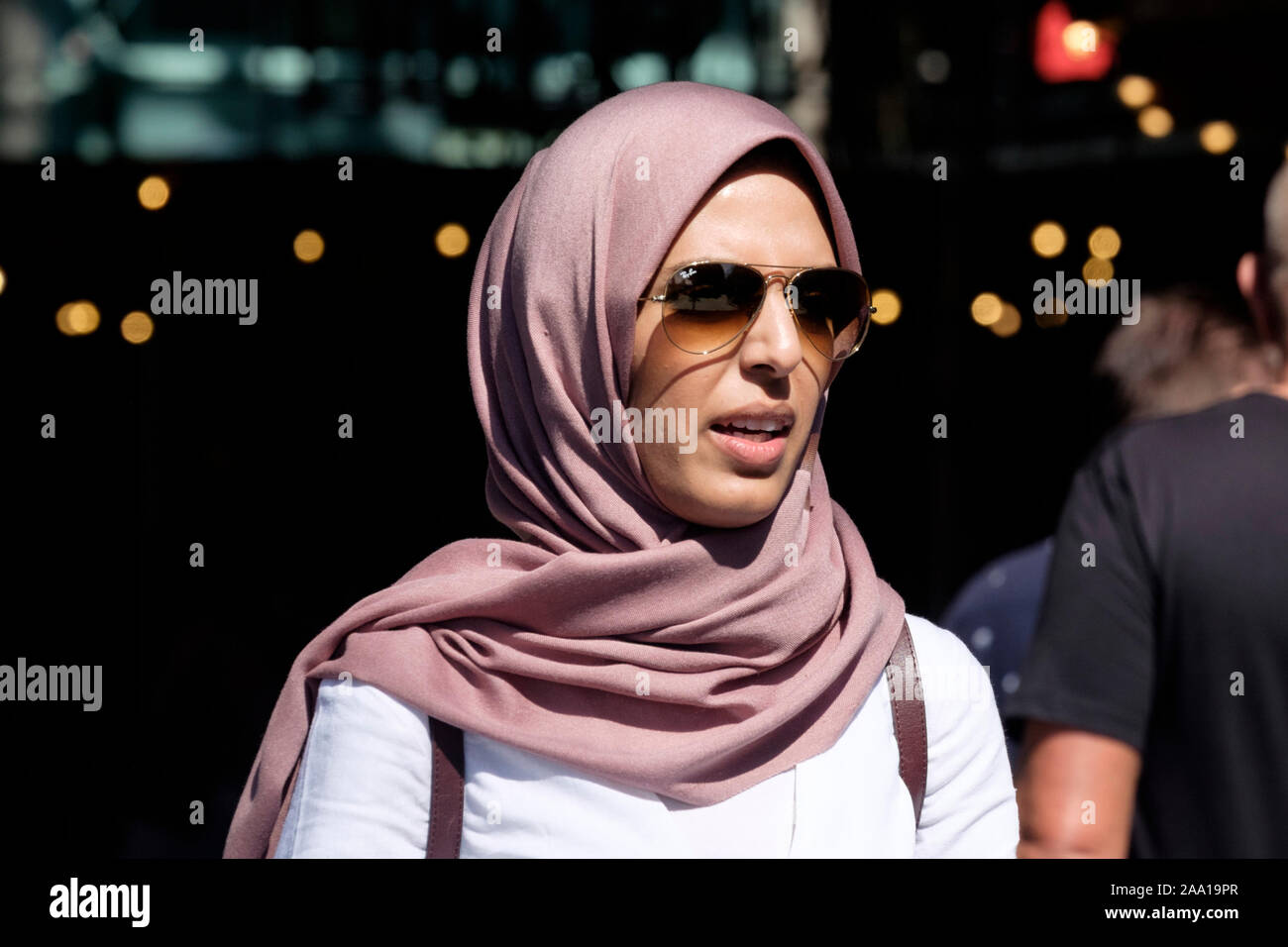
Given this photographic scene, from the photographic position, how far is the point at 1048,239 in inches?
149

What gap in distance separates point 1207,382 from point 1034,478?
1.17 meters

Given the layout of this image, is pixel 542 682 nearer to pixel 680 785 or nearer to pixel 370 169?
pixel 680 785

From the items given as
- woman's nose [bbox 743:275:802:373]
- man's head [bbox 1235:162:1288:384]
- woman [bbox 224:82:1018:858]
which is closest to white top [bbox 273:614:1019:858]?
woman [bbox 224:82:1018:858]

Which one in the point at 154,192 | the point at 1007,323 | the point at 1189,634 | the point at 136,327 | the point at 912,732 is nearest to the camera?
the point at 912,732

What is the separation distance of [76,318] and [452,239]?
101 cm

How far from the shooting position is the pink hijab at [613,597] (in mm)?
1653

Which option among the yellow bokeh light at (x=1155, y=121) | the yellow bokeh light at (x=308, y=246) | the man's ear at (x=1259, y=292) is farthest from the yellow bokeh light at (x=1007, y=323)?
the yellow bokeh light at (x=308, y=246)

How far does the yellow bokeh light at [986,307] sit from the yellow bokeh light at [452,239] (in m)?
1.40

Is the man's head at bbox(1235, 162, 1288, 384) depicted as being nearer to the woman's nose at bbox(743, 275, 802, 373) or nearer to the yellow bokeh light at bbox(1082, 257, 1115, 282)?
the woman's nose at bbox(743, 275, 802, 373)

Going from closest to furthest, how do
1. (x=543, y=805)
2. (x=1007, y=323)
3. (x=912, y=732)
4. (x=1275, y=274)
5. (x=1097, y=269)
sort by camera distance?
1. (x=543, y=805)
2. (x=912, y=732)
3. (x=1275, y=274)
4. (x=1097, y=269)
5. (x=1007, y=323)

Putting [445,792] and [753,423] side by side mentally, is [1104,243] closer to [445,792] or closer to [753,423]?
[753,423]

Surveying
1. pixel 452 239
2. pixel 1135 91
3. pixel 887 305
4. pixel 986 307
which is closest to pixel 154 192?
pixel 452 239

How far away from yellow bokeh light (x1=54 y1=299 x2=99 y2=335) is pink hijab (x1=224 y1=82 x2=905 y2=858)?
86.1 inches

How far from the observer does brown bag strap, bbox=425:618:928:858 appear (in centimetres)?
162
